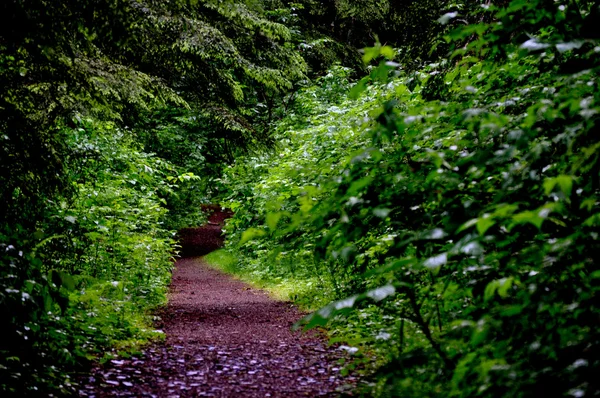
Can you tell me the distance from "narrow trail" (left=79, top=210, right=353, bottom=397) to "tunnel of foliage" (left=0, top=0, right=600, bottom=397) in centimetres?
27

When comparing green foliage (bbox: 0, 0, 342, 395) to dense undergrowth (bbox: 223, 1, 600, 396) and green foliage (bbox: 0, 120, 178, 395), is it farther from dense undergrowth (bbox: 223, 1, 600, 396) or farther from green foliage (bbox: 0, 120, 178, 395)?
dense undergrowth (bbox: 223, 1, 600, 396)

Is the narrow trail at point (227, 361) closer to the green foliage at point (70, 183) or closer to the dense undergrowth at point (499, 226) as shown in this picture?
the green foliage at point (70, 183)

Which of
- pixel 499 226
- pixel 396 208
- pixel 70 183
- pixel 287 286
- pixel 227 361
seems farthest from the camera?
pixel 287 286

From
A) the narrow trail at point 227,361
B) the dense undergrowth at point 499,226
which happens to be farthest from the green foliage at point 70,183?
the dense undergrowth at point 499,226

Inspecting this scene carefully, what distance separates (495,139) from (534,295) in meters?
1.25

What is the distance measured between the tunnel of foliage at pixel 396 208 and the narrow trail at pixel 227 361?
0.27 meters

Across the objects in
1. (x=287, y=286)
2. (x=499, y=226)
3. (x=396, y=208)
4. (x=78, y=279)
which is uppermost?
(x=287, y=286)

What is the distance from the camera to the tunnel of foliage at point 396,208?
2373 mm

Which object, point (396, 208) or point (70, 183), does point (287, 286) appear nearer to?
point (70, 183)

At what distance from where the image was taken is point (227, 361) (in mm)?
4418

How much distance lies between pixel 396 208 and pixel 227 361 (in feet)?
7.48

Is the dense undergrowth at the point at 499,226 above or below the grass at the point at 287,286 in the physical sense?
below

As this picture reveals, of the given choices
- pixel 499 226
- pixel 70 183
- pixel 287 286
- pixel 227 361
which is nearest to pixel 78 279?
pixel 227 361

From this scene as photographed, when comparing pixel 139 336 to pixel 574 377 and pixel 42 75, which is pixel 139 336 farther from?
pixel 574 377
